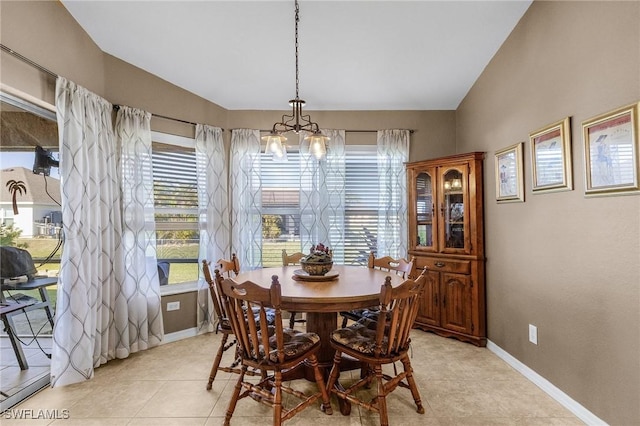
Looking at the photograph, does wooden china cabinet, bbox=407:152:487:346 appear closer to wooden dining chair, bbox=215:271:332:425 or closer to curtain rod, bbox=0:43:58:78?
wooden dining chair, bbox=215:271:332:425

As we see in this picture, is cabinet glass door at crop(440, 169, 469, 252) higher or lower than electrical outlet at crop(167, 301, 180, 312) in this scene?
higher

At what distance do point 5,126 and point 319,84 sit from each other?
2591mm

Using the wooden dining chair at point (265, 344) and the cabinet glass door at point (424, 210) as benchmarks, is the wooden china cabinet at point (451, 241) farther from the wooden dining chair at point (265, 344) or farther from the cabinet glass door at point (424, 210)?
the wooden dining chair at point (265, 344)

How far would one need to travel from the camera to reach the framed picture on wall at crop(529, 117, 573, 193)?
6.63 ft

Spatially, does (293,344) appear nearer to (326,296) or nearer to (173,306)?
(326,296)

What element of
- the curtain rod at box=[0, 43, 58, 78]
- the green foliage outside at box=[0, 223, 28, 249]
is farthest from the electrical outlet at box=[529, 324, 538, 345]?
the curtain rod at box=[0, 43, 58, 78]

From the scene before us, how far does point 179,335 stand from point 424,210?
9.74ft

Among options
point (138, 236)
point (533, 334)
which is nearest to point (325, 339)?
point (533, 334)

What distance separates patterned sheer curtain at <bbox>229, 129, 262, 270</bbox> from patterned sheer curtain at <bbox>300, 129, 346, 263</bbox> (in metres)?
0.54

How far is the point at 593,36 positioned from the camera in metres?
1.82

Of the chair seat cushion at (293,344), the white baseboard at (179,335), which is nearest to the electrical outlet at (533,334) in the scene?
the chair seat cushion at (293,344)

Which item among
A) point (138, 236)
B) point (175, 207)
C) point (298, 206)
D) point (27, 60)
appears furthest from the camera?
point (298, 206)

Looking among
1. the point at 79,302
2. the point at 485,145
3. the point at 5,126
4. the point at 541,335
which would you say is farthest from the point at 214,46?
the point at 541,335

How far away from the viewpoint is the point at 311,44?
2734 millimetres
